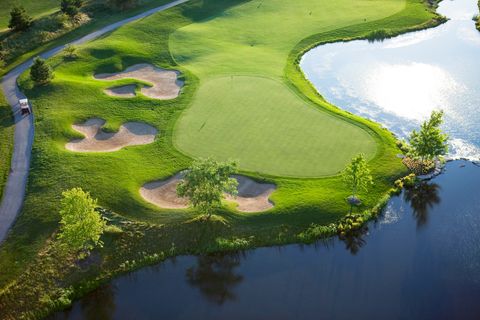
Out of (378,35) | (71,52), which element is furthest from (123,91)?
(378,35)

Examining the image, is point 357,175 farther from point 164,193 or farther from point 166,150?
point 166,150

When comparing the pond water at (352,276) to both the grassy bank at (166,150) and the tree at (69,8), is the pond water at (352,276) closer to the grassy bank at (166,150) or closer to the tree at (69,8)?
the grassy bank at (166,150)

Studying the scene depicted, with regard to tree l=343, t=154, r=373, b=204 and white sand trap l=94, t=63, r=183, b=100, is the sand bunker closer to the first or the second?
tree l=343, t=154, r=373, b=204

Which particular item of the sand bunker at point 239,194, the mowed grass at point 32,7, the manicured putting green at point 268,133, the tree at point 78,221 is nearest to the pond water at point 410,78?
the manicured putting green at point 268,133

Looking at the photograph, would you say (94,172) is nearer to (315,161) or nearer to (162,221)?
(162,221)

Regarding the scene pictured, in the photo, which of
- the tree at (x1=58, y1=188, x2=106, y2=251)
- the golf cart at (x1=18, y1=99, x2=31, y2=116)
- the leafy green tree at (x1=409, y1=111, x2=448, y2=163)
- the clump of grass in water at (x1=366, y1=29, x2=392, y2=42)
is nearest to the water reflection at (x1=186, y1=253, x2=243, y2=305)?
the tree at (x1=58, y1=188, x2=106, y2=251)

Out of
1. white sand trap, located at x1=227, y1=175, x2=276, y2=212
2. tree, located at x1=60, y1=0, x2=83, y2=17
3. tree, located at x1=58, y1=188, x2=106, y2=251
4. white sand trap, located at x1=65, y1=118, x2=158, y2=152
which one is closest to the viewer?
tree, located at x1=58, y1=188, x2=106, y2=251

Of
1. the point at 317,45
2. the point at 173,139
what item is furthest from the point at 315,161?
the point at 317,45
